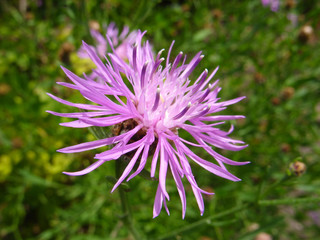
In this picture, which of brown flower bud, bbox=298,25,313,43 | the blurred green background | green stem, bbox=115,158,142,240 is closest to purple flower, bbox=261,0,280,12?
the blurred green background

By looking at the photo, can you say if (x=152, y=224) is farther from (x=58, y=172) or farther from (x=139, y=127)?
(x=139, y=127)

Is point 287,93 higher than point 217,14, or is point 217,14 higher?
point 217,14

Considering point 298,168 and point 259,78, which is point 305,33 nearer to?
point 259,78

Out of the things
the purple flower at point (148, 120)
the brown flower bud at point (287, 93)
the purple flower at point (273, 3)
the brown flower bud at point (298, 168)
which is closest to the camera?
the purple flower at point (148, 120)

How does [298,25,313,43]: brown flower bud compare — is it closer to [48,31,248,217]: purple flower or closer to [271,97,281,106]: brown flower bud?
[271,97,281,106]: brown flower bud

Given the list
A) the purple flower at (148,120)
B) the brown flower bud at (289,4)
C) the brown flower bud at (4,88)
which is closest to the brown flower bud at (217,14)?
the brown flower bud at (289,4)

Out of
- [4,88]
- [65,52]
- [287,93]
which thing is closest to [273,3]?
[287,93]

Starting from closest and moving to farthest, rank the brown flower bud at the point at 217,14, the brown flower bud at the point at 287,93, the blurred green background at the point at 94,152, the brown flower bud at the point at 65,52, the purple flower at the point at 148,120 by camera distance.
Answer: the purple flower at the point at 148,120, the blurred green background at the point at 94,152, the brown flower bud at the point at 65,52, the brown flower bud at the point at 287,93, the brown flower bud at the point at 217,14

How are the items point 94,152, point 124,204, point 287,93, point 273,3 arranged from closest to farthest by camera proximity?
point 124,204 → point 94,152 → point 287,93 → point 273,3

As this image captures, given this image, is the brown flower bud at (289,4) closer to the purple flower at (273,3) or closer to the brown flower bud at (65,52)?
the purple flower at (273,3)

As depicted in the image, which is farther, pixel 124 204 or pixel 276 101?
pixel 276 101

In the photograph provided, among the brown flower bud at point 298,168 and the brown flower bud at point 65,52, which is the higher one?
the brown flower bud at point 65,52

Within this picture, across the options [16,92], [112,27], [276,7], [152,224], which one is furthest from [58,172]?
[276,7]
